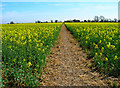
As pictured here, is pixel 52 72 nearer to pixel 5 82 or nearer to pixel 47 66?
pixel 47 66

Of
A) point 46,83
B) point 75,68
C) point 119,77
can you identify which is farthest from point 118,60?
point 46,83

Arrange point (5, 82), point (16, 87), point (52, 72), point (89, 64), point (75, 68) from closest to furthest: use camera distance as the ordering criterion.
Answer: point (16, 87) → point (5, 82) → point (52, 72) → point (75, 68) → point (89, 64)

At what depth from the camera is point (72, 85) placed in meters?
5.20

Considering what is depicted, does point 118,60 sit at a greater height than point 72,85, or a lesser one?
greater

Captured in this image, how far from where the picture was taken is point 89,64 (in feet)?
24.2

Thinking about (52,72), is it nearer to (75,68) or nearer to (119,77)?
(75,68)

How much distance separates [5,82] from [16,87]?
1.90 ft

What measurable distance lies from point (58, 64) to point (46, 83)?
2.10 m

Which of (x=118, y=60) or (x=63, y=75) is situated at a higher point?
(x=118, y=60)

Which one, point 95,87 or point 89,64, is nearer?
point 95,87

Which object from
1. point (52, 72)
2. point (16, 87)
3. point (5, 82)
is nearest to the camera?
point (16, 87)

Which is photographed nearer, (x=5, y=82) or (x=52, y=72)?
(x=5, y=82)

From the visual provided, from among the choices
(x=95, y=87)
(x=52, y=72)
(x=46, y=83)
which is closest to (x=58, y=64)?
(x=52, y=72)

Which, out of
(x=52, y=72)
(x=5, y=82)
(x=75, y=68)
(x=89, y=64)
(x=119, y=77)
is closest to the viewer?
(x=5, y=82)
